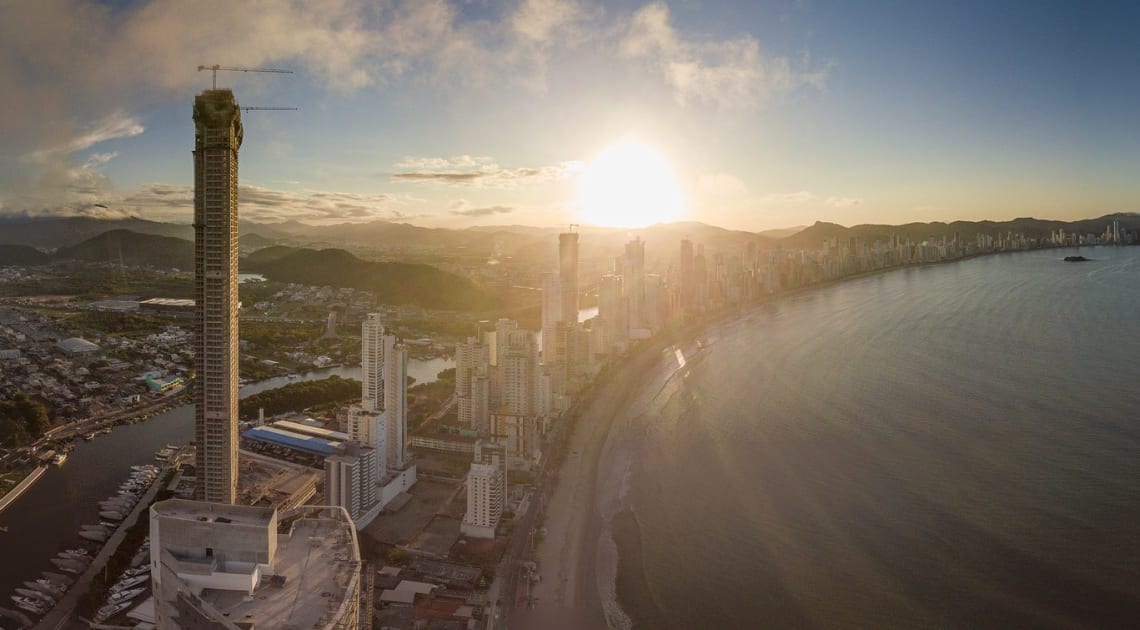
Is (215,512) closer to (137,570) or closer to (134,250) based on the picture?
(137,570)

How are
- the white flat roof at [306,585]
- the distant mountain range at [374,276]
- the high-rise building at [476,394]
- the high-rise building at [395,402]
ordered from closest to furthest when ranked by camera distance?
the white flat roof at [306,585]
the high-rise building at [395,402]
the high-rise building at [476,394]
the distant mountain range at [374,276]

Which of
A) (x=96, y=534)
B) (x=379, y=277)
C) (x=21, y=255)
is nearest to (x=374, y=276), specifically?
(x=379, y=277)

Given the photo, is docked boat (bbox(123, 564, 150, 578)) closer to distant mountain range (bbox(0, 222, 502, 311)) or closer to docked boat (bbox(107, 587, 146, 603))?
docked boat (bbox(107, 587, 146, 603))

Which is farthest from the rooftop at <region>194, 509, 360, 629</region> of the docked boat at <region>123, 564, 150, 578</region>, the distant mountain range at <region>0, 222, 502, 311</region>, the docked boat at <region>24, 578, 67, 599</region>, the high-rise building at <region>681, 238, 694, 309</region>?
the high-rise building at <region>681, 238, 694, 309</region>

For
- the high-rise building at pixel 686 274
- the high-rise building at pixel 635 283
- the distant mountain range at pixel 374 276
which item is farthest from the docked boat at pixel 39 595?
the high-rise building at pixel 686 274

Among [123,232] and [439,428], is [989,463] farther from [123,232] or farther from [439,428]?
[123,232]

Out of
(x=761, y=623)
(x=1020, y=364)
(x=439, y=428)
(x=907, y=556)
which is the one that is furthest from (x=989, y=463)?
(x=439, y=428)

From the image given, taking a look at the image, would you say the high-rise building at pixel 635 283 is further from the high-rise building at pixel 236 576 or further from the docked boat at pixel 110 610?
the high-rise building at pixel 236 576
